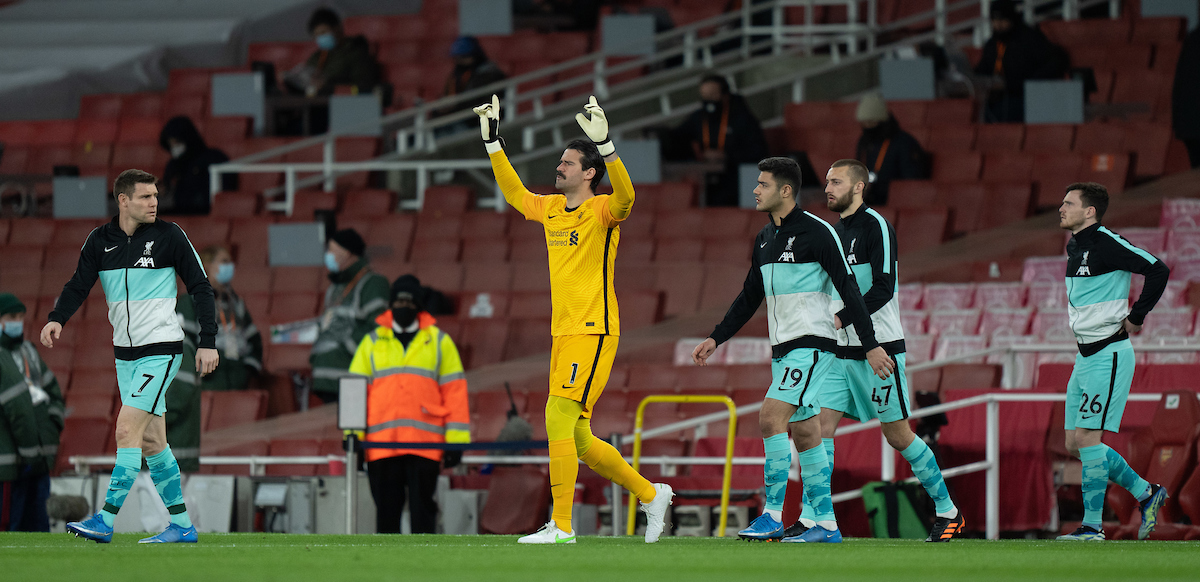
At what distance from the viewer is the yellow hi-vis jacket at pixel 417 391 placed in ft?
33.1

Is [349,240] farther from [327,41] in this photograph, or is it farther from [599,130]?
[327,41]

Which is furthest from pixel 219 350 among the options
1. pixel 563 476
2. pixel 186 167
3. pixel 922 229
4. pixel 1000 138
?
pixel 1000 138

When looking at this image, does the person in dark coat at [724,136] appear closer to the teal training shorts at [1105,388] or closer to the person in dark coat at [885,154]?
the person in dark coat at [885,154]

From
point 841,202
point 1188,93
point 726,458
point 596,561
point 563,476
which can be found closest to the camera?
point 596,561

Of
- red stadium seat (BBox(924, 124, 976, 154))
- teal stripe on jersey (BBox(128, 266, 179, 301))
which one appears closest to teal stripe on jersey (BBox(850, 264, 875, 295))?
teal stripe on jersey (BBox(128, 266, 179, 301))

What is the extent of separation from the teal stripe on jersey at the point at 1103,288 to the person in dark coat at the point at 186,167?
1132 centimetres

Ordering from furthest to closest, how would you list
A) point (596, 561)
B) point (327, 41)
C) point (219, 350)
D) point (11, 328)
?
point (327, 41), point (219, 350), point (11, 328), point (596, 561)

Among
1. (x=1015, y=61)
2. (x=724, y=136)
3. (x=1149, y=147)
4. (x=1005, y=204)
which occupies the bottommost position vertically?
(x=1005, y=204)

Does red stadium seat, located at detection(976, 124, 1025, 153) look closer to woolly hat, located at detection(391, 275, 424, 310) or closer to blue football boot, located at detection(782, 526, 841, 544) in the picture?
woolly hat, located at detection(391, 275, 424, 310)

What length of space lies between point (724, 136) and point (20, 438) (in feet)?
26.8

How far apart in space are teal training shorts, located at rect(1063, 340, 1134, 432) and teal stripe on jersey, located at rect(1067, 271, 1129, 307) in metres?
0.25

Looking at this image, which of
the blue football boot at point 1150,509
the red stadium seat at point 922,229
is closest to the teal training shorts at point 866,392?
the blue football boot at point 1150,509

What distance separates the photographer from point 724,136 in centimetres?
1605

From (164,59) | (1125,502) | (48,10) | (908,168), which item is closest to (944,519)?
(1125,502)
